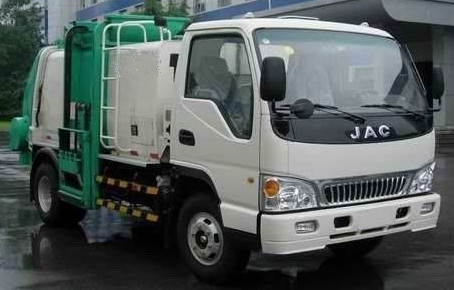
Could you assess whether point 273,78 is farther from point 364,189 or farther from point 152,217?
point 152,217

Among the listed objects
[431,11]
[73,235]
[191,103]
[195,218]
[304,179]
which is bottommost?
[73,235]

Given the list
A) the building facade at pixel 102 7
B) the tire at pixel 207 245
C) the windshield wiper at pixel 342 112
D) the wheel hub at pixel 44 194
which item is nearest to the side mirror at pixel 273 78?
the windshield wiper at pixel 342 112

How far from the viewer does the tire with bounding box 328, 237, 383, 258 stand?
7402 mm

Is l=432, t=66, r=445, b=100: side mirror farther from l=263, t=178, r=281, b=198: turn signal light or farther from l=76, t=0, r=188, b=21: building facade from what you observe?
l=76, t=0, r=188, b=21: building facade

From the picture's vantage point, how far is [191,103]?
647 cm

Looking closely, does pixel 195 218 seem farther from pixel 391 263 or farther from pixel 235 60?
pixel 391 263

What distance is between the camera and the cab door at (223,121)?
5.89 meters

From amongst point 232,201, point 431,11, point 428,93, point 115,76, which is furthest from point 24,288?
point 431,11

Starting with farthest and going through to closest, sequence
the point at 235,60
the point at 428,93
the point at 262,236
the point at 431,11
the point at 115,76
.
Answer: the point at 431,11 → the point at 115,76 → the point at 428,93 → the point at 235,60 → the point at 262,236

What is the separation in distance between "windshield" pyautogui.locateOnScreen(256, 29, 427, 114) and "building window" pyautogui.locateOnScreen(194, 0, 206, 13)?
3773 cm

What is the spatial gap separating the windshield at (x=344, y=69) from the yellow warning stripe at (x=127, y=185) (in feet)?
6.49

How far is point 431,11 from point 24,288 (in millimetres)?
22322

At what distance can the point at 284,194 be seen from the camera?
5.71 meters

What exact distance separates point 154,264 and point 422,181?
283 cm
